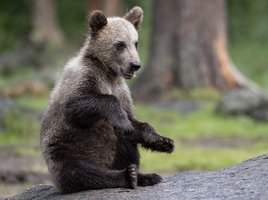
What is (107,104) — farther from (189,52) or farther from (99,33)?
(189,52)

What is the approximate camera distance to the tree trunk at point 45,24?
35.0m

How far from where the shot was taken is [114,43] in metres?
8.59

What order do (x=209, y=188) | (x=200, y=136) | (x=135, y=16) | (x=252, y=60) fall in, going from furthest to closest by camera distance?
(x=252, y=60) < (x=200, y=136) < (x=135, y=16) < (x=209, y=188)

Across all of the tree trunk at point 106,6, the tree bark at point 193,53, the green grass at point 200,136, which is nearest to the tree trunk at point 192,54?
the tree bark at point 193,53

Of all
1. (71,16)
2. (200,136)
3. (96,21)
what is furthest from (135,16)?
(71,16)

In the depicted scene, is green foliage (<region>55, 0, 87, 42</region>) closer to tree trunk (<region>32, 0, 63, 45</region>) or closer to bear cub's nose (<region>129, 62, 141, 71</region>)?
tree trunk (<region>32, 0, 63, 45</region>)

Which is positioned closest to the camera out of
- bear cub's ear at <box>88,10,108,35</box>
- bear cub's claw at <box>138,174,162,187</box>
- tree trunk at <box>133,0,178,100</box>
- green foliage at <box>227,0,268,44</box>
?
bear cub's claw at <box>138,174,162,187</box>

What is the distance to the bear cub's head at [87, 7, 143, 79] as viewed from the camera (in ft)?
27.6

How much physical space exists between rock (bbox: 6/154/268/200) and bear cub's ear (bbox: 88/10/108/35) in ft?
5.20

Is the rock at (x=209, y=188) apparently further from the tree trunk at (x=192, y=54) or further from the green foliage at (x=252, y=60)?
the green foliage at (x=252, y=60)

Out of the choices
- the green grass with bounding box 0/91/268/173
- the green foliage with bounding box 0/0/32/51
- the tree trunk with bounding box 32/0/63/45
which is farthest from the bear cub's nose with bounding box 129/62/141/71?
the green foliage with bounding box 0/0/32/51

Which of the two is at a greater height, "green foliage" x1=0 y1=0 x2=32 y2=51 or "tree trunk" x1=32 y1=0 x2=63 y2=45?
"green foliage" x1=0 y1=0 x2=32 y2=51

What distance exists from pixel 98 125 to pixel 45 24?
27408 mm

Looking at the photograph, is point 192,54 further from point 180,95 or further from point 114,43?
point 114,43
